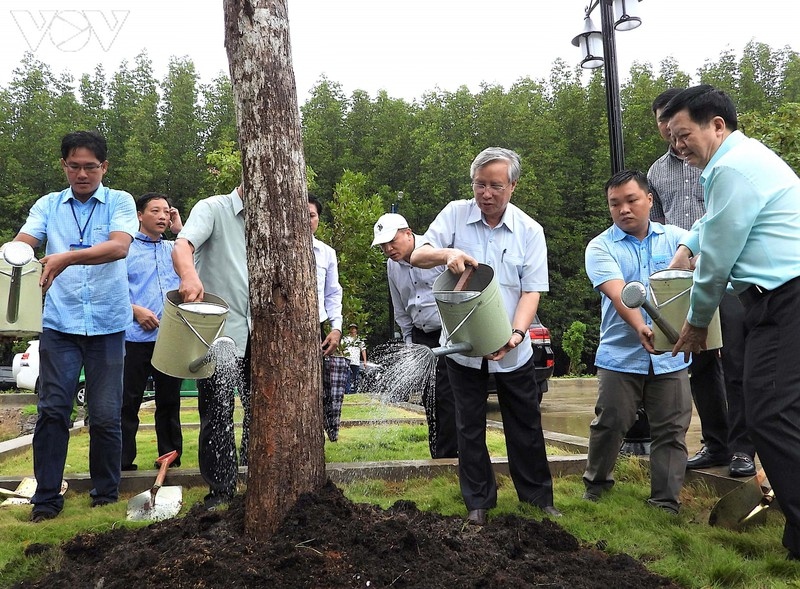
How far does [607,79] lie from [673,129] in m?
3.91

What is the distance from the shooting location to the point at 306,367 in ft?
9.96

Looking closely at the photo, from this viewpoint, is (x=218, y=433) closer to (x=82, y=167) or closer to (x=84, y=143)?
(x=82, y=167)

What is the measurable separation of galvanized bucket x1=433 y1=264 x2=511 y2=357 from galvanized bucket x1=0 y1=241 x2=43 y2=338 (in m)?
2.07

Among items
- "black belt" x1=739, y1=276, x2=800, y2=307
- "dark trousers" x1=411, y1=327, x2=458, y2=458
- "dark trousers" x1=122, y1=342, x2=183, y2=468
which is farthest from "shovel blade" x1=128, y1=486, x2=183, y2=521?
"black belt" x1=739, y1=276, x2=800, y2=307

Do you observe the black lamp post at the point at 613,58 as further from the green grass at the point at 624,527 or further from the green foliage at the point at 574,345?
the green foliage at the point at 574,345

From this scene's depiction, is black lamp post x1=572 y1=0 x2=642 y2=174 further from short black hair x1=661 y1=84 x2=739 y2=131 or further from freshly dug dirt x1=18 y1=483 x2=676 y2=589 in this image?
freshly dug dirt x1=18 y1=483 x2=676 y2=589

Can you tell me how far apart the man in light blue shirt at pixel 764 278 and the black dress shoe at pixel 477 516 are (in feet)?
4.61

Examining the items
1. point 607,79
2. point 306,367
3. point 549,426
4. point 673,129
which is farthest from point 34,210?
point 549,426

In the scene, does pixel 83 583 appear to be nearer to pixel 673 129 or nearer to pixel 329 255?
pixel 673 129

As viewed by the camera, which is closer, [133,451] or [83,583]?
[83,583]

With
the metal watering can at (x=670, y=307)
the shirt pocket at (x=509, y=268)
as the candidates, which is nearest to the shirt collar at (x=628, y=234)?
the shirt pocket at (x=509, y=268)

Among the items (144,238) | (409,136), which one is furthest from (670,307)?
(409,136)

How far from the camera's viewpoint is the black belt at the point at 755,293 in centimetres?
303

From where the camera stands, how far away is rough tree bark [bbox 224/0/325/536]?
298cm
